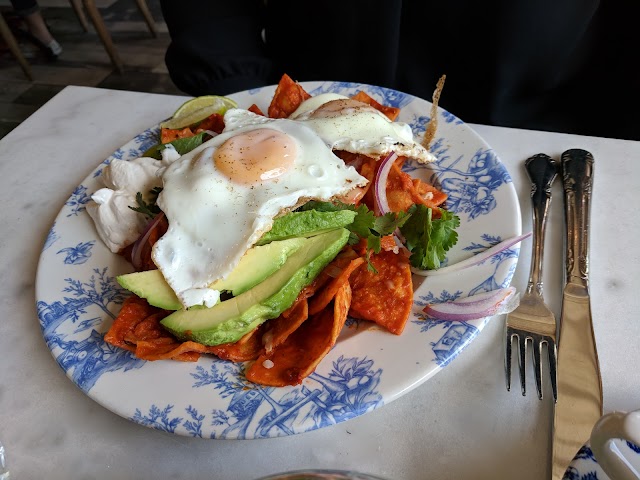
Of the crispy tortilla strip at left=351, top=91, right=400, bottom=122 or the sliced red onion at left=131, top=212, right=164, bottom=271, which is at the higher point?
the crispy tortilla strip at left=351, top=91, right=400, bottom=122

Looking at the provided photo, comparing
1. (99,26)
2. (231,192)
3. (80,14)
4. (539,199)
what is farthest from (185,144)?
(80,14)

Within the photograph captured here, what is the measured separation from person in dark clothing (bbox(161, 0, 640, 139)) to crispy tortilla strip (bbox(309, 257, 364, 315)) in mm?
1157

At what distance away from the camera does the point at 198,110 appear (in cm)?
161

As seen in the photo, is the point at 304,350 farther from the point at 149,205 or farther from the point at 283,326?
the point at 149,205

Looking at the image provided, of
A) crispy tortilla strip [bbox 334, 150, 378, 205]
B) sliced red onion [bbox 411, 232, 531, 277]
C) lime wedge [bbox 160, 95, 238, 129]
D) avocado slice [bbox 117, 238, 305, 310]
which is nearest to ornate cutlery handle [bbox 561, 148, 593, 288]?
sliced red onion [bbox 411, 232, 531, 277]

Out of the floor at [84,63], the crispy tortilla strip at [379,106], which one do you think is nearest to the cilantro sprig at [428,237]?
the crispy tortilla strip at [379,106]

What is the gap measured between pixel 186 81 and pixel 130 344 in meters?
1.46

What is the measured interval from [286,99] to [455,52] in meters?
0.76

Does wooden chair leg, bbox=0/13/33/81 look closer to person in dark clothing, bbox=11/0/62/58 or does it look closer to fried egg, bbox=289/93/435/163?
person in dark clothing, bbox=11/0/62/58

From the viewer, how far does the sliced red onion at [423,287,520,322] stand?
100 centimetres

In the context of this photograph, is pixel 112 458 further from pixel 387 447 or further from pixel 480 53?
pixel 480 53

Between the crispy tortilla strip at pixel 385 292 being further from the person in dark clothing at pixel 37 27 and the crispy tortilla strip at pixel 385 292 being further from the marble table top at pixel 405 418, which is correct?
the person in dark clothing at pixel 37 27

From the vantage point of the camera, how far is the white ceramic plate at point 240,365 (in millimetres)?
918

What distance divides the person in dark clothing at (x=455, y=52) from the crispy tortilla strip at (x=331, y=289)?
116 centimetres
